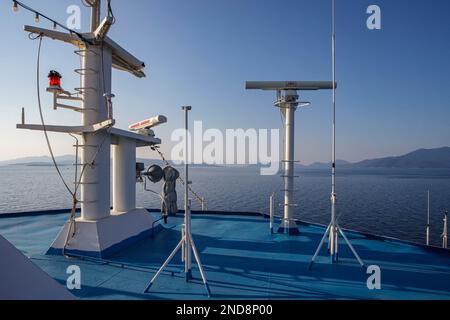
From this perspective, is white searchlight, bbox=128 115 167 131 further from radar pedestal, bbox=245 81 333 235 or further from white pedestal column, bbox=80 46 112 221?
radar pedestal, bbox=245 81 333 235

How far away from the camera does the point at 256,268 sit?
27.9ft

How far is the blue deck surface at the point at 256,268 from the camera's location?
6852mm

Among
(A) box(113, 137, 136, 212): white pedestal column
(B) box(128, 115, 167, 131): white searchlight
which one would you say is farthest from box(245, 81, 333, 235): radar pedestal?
(A) box(113, 137, 136, 212): white pedestal column

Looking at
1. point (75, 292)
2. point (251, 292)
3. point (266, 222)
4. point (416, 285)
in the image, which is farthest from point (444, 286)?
point (75, 292)

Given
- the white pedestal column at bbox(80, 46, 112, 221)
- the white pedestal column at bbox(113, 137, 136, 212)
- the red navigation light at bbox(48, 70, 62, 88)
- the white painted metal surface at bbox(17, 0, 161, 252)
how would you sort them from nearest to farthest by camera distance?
the red navigation light at bbox(48, 70, 62, 88) → the white painted metal surface at bbox(17, 0, 161, 252) → the white pedestal column at bbox(80, 46, 112, 221) → the white pedestal column at bbox(113, 137, 136, 212)

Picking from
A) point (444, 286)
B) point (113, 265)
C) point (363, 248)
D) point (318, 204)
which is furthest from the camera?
point (318, 204)

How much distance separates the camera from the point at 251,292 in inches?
271

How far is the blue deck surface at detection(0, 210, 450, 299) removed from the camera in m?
6.85

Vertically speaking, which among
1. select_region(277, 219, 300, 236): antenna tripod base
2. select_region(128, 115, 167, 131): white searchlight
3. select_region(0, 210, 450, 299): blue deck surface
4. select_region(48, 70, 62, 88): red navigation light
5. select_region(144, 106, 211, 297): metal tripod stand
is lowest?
select_region(0, 210, 450, 299): blue deck surface

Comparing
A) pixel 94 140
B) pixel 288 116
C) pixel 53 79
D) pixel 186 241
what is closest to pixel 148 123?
pixel 94 140

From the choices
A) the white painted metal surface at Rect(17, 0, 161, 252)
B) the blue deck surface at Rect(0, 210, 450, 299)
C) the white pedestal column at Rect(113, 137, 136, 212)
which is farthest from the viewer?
the white pedestal column at Rect(113, 137, 136, 212)

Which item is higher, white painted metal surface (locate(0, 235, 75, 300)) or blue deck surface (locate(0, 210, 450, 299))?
white painted metal surface (locate(0, 235, 75, 300))
